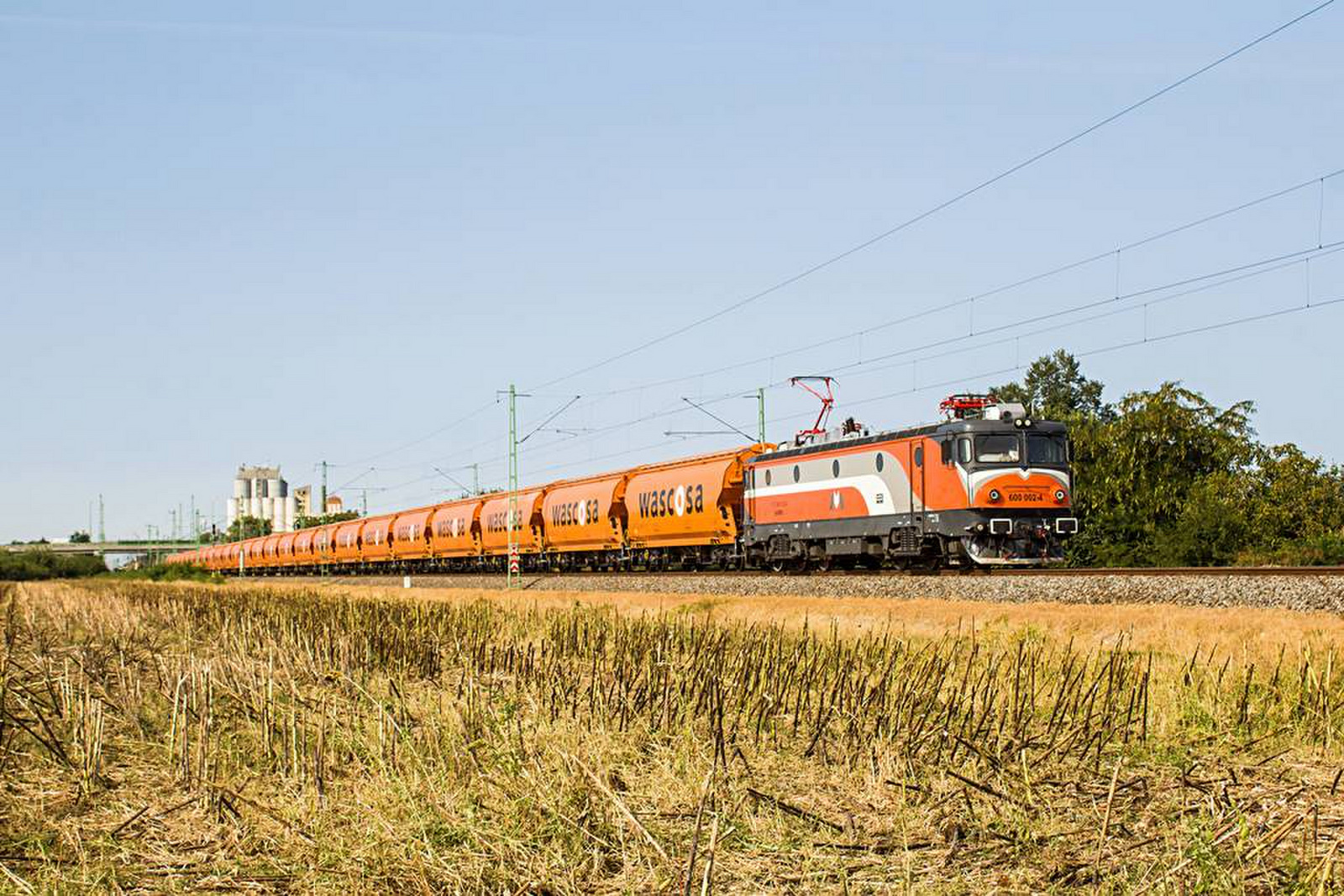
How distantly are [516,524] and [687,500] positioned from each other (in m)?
15.8

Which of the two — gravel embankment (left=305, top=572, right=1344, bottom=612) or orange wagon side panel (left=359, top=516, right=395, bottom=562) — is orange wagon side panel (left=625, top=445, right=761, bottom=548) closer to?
gravel embankment (left=305, top=572, right=1344, bottom=612)

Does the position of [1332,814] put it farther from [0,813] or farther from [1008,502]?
[1008,502]

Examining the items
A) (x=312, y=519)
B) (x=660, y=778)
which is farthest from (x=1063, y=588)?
(x=312, y=519)

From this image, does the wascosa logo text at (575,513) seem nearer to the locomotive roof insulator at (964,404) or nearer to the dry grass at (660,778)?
the locomotive roof insulator at (964,404)

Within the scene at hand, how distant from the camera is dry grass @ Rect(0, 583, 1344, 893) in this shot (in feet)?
23.2

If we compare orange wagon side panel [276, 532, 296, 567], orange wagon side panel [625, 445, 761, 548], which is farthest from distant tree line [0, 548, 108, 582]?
orange wagon side panel [625, 445, 761, 548]

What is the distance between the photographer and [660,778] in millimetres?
8961

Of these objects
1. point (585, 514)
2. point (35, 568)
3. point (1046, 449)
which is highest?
point (1046, 449)

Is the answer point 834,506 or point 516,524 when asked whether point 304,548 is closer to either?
point 516,524

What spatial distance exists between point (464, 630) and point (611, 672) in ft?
21.9

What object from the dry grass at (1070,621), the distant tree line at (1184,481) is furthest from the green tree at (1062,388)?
the dry grass at (1070,621)

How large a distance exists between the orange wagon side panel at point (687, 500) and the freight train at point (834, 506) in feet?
0.21

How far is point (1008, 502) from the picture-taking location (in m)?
32.3

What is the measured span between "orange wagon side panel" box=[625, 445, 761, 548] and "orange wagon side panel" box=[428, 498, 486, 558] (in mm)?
16711
